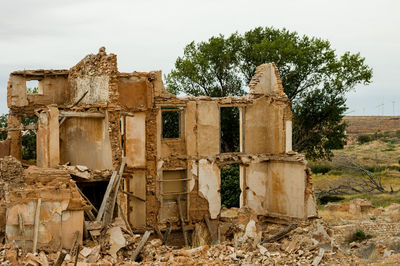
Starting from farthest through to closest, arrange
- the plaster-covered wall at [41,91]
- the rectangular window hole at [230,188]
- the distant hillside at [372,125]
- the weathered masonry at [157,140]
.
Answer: the distant hillside at [372,125] < the rectangular window hole at [230,188] < the plaster-covered wall at [41,91] < the weathered masonry at [157,140]

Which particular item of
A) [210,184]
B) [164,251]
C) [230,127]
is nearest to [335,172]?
[230,127]

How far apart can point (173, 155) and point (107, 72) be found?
402 centimetres

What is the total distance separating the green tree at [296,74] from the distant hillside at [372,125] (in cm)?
4336

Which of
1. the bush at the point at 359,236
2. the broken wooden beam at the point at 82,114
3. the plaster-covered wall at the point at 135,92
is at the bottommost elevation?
the bush at the point at 359,236

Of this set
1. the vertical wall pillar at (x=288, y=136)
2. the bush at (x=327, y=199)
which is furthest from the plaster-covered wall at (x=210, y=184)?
the bush at (x=327, y=199)

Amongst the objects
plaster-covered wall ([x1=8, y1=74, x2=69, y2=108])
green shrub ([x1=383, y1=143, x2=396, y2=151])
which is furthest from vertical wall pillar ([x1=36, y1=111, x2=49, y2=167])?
green shrub ([x1=383, y1=143, x2=396, y2=151])

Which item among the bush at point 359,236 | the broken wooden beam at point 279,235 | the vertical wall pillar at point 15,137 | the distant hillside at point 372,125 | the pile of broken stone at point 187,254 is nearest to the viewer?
the pile of broken stone at point 187,254

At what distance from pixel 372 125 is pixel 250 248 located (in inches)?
2722

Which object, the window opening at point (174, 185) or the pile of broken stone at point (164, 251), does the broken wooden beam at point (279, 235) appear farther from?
the window opening at point (174, 185)

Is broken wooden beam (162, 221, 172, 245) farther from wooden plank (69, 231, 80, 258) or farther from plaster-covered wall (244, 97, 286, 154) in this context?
wooden plank (69, 231, 80, 258)

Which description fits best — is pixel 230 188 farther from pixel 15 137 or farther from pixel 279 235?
pixel 15 137

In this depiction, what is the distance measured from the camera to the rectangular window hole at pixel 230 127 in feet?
103

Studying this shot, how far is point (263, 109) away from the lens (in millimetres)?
21734

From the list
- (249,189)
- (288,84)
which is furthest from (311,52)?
(249,189)
